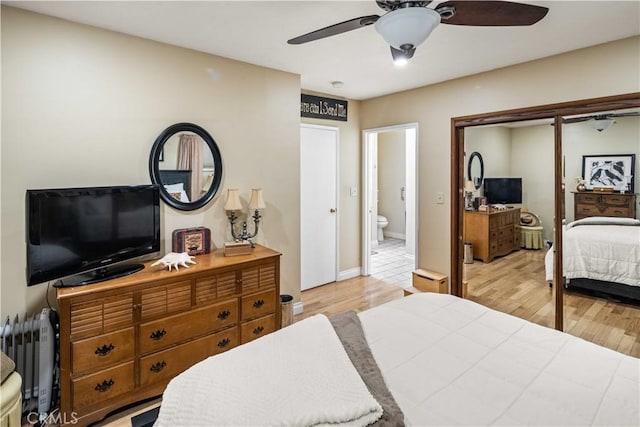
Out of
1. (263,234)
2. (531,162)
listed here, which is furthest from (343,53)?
(531,162)

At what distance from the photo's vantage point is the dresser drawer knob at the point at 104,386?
1.97 metres

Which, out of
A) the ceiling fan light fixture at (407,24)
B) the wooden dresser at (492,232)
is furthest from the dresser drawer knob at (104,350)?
the wooden dresser at (492,232)

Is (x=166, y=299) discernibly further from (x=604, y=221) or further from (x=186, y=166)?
(x=604, y=221)

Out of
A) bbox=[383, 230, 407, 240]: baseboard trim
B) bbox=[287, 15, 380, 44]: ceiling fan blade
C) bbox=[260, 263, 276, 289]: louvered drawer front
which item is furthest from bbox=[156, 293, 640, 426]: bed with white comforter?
bbox=[383, 230, 407, 240]: baseboard trim

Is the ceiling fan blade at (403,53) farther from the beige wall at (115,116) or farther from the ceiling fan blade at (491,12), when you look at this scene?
the beige wall at (115,116)

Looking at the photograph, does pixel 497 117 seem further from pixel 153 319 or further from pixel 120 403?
pixel 120 403

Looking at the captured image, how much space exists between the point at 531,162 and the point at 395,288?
7.04 feet

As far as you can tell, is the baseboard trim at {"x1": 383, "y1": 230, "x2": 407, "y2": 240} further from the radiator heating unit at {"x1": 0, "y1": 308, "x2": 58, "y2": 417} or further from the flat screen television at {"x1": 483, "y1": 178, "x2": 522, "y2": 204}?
the radiator heating unit at {"x1": 0, "y1": 308, "x2": 58, "y2": 417}

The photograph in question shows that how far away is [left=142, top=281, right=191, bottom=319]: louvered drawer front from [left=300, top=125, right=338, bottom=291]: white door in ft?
6.61

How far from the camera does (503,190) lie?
3359mm

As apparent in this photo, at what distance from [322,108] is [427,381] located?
3527 millimetres

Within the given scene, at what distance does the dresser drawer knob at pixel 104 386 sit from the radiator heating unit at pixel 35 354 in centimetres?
30

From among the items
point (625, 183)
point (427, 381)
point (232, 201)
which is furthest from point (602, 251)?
point (232, 201)

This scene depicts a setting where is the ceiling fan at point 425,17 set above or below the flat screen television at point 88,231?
above
